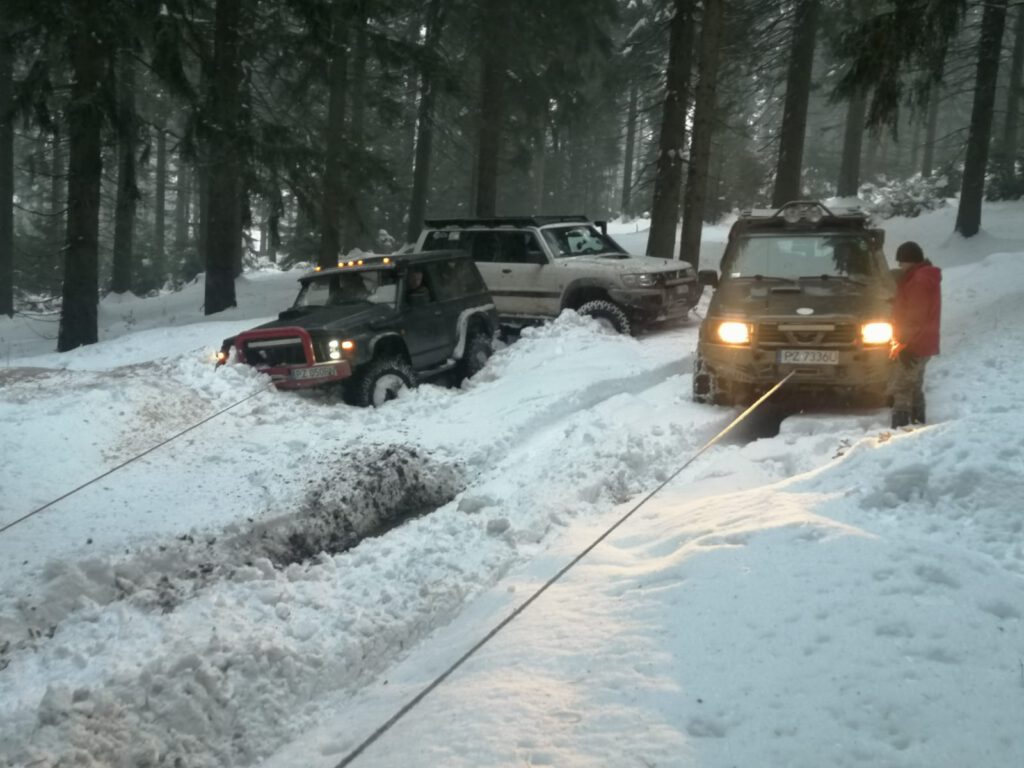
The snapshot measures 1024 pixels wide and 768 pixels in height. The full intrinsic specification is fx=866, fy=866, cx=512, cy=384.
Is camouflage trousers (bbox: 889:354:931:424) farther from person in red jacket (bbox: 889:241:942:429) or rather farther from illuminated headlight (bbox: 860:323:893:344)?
illuminated headlight (bbox: 860:323:893:344)

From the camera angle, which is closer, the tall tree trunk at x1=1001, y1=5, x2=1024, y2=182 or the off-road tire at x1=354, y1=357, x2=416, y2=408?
the off-road tire at x1=354, y1=357, x2=416, y2=408

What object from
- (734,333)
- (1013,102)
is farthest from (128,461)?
(1013,102)

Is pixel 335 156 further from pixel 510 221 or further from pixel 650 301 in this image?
pixel 650 301

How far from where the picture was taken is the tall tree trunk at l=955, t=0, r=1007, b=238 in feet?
64.2

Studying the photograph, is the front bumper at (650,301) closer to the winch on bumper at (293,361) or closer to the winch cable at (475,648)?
the winch on bumper at (293,361)

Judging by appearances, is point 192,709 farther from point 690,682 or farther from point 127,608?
point 690,682

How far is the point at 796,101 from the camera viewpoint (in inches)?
824

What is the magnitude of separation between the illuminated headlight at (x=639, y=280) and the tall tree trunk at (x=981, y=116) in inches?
431

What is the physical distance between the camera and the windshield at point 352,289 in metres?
11.0

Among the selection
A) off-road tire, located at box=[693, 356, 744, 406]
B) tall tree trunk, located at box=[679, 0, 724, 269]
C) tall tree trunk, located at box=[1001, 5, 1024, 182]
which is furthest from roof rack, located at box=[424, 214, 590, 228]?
tall tree trunk, located at box=[1001, 5, 1024, 182]

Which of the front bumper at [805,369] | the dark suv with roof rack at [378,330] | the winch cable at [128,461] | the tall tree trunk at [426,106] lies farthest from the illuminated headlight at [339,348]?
the tall tree trunk at [426,106]

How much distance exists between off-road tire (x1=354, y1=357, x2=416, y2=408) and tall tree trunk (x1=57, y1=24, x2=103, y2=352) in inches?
301

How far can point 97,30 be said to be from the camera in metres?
13.9

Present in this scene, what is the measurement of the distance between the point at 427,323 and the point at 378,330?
102cm
